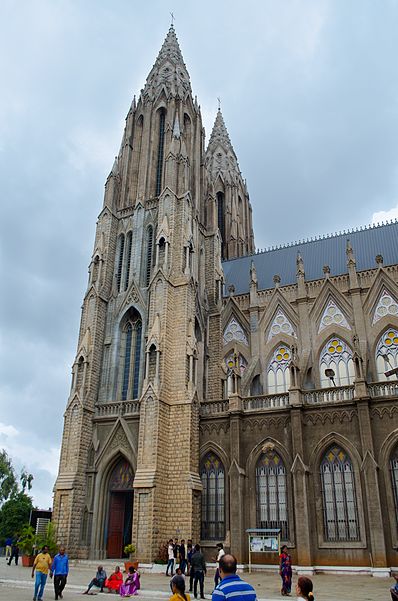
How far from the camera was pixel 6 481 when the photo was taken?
54.2m

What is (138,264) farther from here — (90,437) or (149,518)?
(149,518)

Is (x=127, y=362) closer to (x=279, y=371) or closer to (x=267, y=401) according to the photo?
(x=267, y=401)

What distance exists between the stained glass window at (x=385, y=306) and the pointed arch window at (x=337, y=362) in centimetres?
247

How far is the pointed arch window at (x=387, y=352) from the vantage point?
28.5m

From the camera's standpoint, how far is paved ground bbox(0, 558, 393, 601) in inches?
560

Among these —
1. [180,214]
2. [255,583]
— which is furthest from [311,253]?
[255,583]

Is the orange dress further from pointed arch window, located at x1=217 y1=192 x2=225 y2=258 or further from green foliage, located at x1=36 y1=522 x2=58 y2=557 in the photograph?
pointed arch window, located at x1=217 y1=192 x2=225 y2=258

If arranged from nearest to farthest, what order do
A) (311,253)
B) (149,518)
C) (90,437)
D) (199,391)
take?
(149,518) → (90,437) → (199,391) → (311,253)

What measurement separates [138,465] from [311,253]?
766 inches

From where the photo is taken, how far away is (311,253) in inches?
1431

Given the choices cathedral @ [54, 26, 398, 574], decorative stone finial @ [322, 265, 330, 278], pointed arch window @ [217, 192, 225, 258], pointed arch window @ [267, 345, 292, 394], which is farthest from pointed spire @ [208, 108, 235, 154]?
pointed arch window @ [267, 345, 292, 394]

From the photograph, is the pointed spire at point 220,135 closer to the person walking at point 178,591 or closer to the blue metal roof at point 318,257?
the blue metal roof at point 318,257

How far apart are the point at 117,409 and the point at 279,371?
33.0 feet

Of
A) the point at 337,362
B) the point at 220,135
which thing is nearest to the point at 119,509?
the point at 337,362
